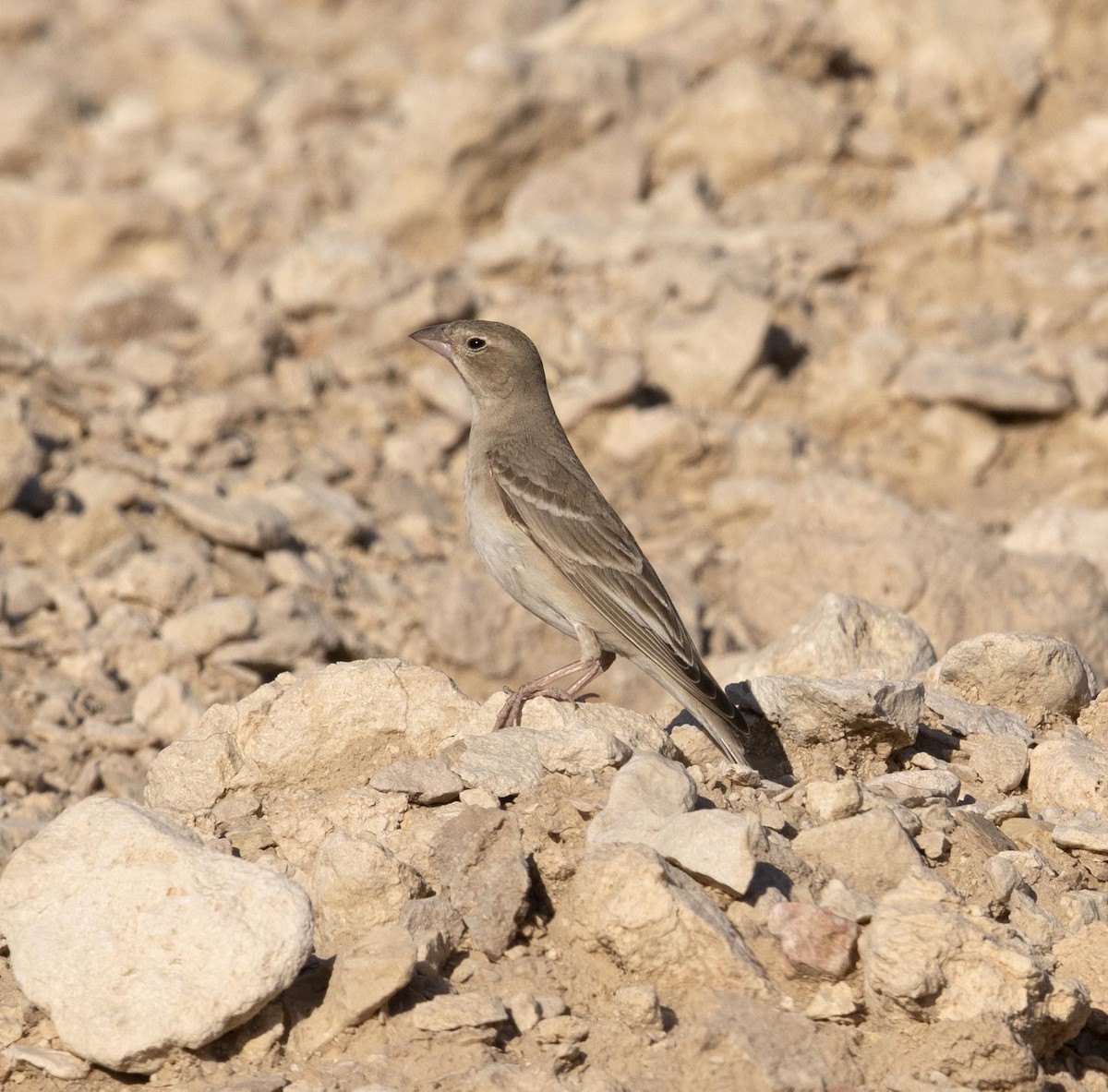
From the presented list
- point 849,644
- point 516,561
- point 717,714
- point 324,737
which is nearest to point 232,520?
point 516,561

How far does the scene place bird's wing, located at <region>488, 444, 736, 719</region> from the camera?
712cm

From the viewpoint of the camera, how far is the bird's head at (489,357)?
8242 millimetres

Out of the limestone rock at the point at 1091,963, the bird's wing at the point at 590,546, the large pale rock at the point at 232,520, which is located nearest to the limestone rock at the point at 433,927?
the limestone rock at the point at 1091,963

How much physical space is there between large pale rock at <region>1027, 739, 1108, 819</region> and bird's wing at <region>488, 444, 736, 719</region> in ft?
4.82

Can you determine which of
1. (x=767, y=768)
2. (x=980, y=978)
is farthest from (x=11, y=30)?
(x=980, y=978)

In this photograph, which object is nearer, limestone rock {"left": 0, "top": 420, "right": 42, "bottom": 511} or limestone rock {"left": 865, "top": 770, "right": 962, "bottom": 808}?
limestone rock {"left": 865, "top": 770, "right": 962, "bottom": 808}

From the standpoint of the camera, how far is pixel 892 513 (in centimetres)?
1009

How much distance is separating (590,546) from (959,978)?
323 cm

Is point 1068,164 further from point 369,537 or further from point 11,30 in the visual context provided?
point 11,30

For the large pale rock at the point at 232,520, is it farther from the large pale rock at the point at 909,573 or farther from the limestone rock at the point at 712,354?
the limestone rock at the point at 712,354

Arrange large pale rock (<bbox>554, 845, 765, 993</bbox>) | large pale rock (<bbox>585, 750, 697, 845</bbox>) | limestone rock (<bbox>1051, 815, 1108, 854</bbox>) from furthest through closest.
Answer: limestone rock (<bbox>1051, 815, 1108, 854</bbox>), large pale rock (<bbox>585, 750, 697, 845</bbox>), large pale rock (<bbox>554, 845, 765, 993</bbox>)

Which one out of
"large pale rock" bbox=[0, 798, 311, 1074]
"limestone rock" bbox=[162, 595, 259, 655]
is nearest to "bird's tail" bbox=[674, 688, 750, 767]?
"large pale rock" bbox=[0, 798, 311, 1074]

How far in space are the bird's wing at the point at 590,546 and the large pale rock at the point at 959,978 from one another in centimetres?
238

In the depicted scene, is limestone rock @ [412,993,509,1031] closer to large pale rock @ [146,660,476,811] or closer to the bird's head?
large pale rock @ [146,660,476,811]
